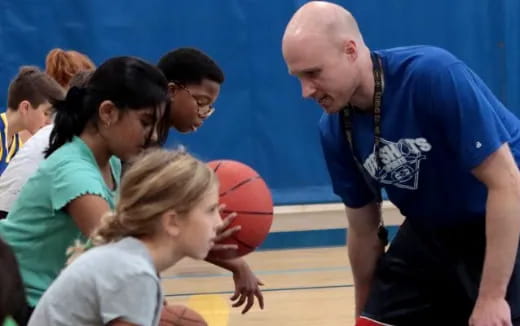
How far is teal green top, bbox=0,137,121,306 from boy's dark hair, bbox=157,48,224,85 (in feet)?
3.03

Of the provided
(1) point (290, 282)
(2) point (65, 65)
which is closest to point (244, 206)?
(2) point (65, 65)

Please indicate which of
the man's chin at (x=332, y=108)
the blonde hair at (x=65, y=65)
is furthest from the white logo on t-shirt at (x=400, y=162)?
the blonde hair at (x=65, y=65)

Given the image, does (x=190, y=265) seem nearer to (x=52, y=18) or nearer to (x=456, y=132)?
(x=52, y=18)

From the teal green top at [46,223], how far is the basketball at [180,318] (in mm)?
392

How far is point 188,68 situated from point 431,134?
4.05 ft

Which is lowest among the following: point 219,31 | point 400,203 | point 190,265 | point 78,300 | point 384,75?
point 190,265

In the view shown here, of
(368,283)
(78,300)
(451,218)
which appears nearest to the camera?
(78,300)

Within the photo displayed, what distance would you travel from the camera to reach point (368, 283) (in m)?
3.81

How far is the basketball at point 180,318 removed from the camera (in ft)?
10.6

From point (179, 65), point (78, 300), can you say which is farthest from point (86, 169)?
point (179, 65)

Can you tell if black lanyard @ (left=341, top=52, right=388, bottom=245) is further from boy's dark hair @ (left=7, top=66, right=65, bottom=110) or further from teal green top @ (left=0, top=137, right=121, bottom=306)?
boy's dark hair @ (left=7, top=66, right=65, bottom=110)

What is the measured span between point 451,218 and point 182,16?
4.95 meters

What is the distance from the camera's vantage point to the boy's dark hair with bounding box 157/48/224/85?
3965 mm

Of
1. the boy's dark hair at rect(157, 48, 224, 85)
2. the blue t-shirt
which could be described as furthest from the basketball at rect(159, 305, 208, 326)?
the boy's dark hair at rect(157, 48, 224, 85)
